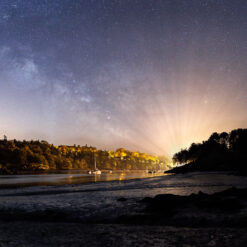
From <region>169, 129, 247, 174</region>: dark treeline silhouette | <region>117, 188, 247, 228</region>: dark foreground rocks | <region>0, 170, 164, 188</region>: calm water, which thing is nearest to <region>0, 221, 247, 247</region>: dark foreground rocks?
<region>117, 188, 247, 228</region>: dark foreground rocks

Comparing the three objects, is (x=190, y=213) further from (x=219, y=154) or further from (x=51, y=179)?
(x=219, y=154)

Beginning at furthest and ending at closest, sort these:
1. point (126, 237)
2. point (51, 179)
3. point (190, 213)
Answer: point (51, 179) → point (190, 213) → point (126, 237)

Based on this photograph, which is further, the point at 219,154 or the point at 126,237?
the point at 219,154

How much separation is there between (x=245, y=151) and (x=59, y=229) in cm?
10724

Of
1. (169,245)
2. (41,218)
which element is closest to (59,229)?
(41,218)

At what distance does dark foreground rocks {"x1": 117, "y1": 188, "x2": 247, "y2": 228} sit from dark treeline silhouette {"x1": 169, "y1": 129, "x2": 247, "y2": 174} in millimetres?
68245

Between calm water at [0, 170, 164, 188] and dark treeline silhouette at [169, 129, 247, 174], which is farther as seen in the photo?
dark treeline silhouette at [169, 129, 247, 174]

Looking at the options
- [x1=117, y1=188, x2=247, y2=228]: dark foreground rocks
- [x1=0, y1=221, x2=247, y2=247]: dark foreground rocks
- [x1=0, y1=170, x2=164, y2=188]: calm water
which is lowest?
[x1=0, y1=170, x2=164, y2=188]: calm water

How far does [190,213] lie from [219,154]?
353 ft

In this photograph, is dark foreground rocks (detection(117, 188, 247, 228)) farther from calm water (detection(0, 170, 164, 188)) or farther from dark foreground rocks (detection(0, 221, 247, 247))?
calm water (detection(0, 170, 164, 188))

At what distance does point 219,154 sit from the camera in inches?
4097

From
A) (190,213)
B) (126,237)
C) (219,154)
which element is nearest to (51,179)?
(190,213)

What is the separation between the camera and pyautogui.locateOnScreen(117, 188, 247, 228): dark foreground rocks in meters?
5.88

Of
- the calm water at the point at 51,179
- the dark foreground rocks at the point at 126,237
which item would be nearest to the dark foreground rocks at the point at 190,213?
the dark foreground rocks at the point at 126,237
